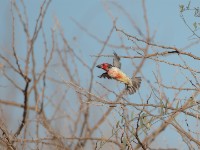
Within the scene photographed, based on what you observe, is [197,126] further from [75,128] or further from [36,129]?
[75,128]

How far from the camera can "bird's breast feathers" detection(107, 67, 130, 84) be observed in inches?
67.0

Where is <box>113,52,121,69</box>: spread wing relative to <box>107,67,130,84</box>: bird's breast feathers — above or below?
above

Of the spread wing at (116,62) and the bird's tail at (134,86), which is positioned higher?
the spread wing at (116,62)

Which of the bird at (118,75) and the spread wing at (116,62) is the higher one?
the spread wing at (116,62)

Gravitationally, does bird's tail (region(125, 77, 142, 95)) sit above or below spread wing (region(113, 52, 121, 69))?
below

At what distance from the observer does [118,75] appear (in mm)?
1702

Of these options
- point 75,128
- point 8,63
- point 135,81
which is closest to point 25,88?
point 8,63

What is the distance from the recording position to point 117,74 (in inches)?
67.1

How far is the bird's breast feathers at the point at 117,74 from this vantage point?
1701 millimetres

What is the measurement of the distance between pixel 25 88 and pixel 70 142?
0.57m

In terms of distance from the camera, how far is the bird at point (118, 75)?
67.2 inches

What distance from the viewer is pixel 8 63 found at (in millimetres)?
3275

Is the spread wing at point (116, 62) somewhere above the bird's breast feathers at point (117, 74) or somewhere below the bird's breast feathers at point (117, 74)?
above

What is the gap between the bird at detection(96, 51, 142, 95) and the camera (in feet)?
5.60
